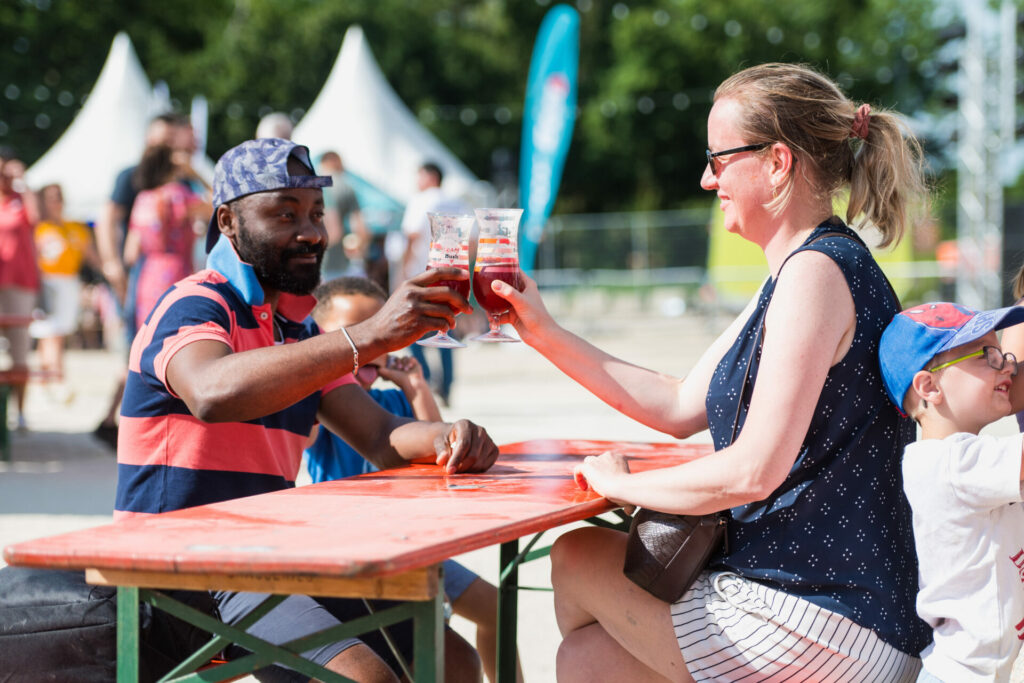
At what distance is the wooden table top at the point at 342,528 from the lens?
1646 millimetres

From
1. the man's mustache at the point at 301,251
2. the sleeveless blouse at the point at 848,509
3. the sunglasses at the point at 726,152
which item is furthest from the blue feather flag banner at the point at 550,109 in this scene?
the sleeveless blouse at the point at 848,509

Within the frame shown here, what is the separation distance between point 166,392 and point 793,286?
4.42 feet

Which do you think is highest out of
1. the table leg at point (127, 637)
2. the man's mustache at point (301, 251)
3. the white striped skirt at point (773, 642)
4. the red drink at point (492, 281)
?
the man's mustache at point (301, 251)

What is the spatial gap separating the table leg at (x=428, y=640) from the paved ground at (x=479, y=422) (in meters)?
2.04

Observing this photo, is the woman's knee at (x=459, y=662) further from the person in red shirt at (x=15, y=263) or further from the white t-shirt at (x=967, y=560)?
the person in red shirt at (x=15, y=263)

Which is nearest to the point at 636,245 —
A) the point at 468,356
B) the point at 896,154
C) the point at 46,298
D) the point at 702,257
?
the point at 702,257

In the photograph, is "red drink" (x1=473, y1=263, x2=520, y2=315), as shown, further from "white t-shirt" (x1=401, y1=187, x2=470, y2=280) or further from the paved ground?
"white t-shirt" (x1=401, y1=187, x2=470, y2=280)

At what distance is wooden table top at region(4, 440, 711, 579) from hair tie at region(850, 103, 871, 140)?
888 mm

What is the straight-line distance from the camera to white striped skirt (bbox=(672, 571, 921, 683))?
2.12 metres

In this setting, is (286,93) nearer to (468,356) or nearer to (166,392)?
(468,356)

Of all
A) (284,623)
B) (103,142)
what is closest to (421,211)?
(284,623)

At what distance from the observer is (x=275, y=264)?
285 centimetres

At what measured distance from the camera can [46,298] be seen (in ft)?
38.9

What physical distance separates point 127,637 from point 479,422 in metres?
7.18
